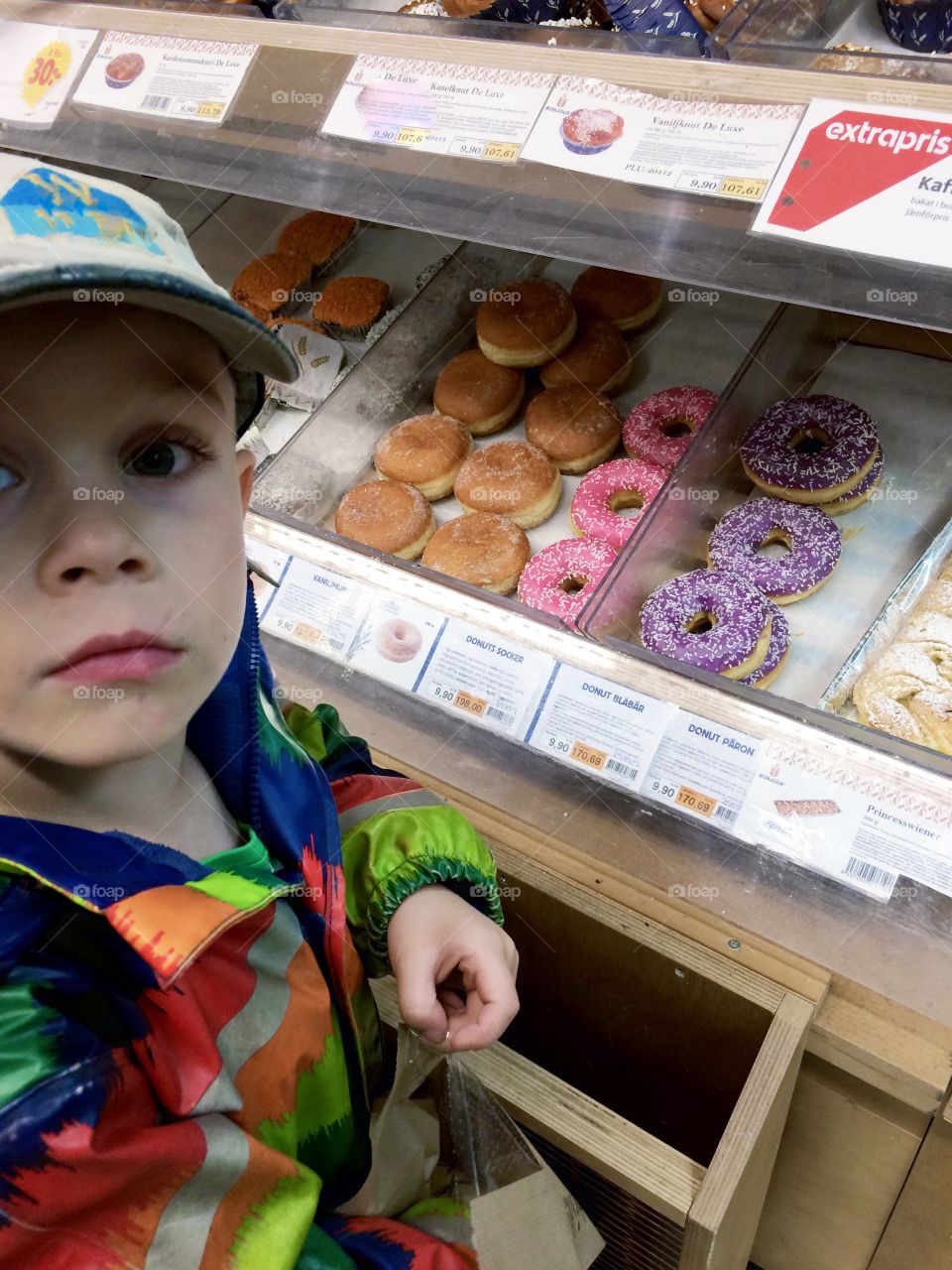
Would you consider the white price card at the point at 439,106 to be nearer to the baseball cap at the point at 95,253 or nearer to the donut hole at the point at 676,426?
the baseball cap at the point at 95,253

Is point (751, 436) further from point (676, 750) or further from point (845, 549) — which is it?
point (676, 750)

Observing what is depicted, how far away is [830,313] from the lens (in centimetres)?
156

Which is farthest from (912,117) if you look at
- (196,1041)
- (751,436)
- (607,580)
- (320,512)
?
(320,512)

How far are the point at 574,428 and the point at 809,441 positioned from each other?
1.34 feet

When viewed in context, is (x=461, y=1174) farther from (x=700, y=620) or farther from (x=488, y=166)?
(x=488, y=166)

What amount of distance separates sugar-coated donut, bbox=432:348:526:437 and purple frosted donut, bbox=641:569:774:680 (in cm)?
56

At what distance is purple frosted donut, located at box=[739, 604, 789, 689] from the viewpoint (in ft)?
4.38

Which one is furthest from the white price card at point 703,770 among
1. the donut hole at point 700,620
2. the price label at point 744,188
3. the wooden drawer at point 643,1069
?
the price label at point 744,188

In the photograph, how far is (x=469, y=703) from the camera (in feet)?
4.11

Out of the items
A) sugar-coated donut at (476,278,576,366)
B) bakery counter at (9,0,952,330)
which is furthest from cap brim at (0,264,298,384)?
sugar-coated donut at (476,278,576,366)

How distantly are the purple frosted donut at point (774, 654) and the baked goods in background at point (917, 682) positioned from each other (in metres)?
0.12

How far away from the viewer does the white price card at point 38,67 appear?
129 cm

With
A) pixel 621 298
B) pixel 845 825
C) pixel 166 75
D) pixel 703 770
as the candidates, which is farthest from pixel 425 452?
pixel 845 825

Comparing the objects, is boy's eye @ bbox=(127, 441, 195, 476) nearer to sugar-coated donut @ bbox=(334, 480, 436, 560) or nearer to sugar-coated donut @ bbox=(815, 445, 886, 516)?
sugar-coated donut @ bbox=(334, 480, 436, 560)
